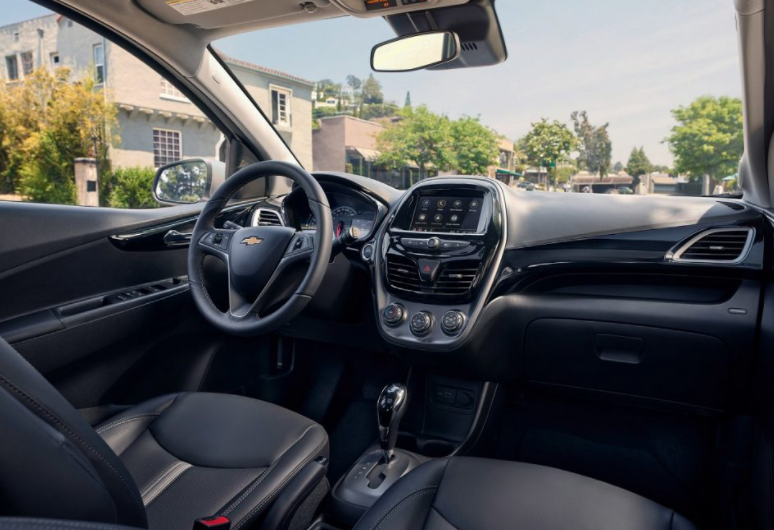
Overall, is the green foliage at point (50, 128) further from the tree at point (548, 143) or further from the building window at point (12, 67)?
the tree at point (548, 143)

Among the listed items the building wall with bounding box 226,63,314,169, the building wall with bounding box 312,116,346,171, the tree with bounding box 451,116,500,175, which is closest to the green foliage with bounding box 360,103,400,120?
the building wall with bounding box 312,116,346,171

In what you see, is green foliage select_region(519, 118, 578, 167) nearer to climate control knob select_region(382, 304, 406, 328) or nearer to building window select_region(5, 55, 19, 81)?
climate control knob select_region(382, 304, 406, 328)

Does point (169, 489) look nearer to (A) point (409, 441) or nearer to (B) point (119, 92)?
(A) point (409, 441)

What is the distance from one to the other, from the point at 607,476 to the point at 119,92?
712cm

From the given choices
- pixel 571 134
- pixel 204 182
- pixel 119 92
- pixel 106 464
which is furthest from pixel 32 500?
pixel 119 92

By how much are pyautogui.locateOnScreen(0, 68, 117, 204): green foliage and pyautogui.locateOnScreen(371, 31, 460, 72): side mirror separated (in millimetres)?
2179

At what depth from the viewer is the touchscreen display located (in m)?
2.04

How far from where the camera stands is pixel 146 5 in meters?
2.04

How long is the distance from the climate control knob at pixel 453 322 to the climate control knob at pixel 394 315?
0.54 ft

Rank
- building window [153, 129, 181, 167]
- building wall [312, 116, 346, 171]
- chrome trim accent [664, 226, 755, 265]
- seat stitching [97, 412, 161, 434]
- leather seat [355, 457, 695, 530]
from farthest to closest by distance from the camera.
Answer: building window [153, 129, 181, 167]
building wall [312, 116, 346, 171]
chrome trim accent [664, 226, 755, 265]
seat stitching [97, 412, 161, 434]
leather seat [355, 457, 695, 530]

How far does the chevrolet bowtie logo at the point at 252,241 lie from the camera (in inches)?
74.4

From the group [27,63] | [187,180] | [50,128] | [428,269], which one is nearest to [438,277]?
[428,269]

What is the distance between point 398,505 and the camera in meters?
1.25

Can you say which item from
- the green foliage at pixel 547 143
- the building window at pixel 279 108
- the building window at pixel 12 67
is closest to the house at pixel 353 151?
the building window at pixel 279 108
